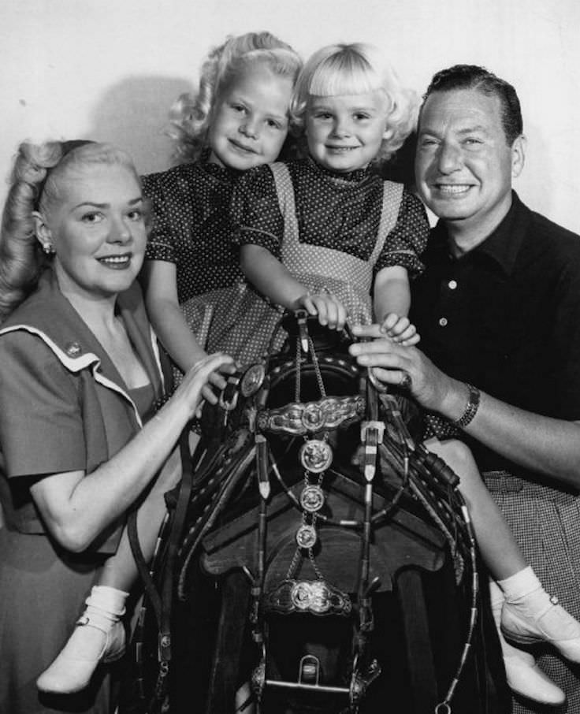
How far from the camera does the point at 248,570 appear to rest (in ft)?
5.59

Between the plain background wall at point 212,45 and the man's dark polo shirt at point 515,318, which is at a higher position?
the plain background wall at point 212,45

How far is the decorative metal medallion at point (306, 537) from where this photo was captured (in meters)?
1.68

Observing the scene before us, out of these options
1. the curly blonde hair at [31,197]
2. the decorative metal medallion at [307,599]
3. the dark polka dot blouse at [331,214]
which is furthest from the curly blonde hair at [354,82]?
the decorative metal medallion at [307,599]

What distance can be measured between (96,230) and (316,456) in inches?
28.9

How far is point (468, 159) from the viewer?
2377mm

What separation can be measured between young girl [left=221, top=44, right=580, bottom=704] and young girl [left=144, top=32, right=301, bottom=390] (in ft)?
0.26

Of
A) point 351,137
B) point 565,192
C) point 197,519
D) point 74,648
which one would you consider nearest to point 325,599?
point 197,519

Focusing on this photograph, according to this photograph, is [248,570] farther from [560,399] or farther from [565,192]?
[565,192]

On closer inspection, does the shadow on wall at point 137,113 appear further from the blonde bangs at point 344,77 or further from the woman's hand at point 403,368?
the woman's hand at point 403,368

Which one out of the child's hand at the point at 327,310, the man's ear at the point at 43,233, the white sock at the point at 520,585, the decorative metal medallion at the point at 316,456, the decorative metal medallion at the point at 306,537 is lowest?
the white sock at the point at 520,585

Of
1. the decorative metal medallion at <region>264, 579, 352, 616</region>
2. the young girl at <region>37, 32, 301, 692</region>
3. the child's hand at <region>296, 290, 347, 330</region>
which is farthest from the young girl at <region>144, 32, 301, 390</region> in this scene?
the decorative metal medallion at <region>264, 579, 352, 616</region>

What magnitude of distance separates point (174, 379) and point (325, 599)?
0.79 m

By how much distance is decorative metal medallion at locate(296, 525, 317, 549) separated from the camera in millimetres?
1676

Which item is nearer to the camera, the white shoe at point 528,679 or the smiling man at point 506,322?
the white shoe at point 528,679
